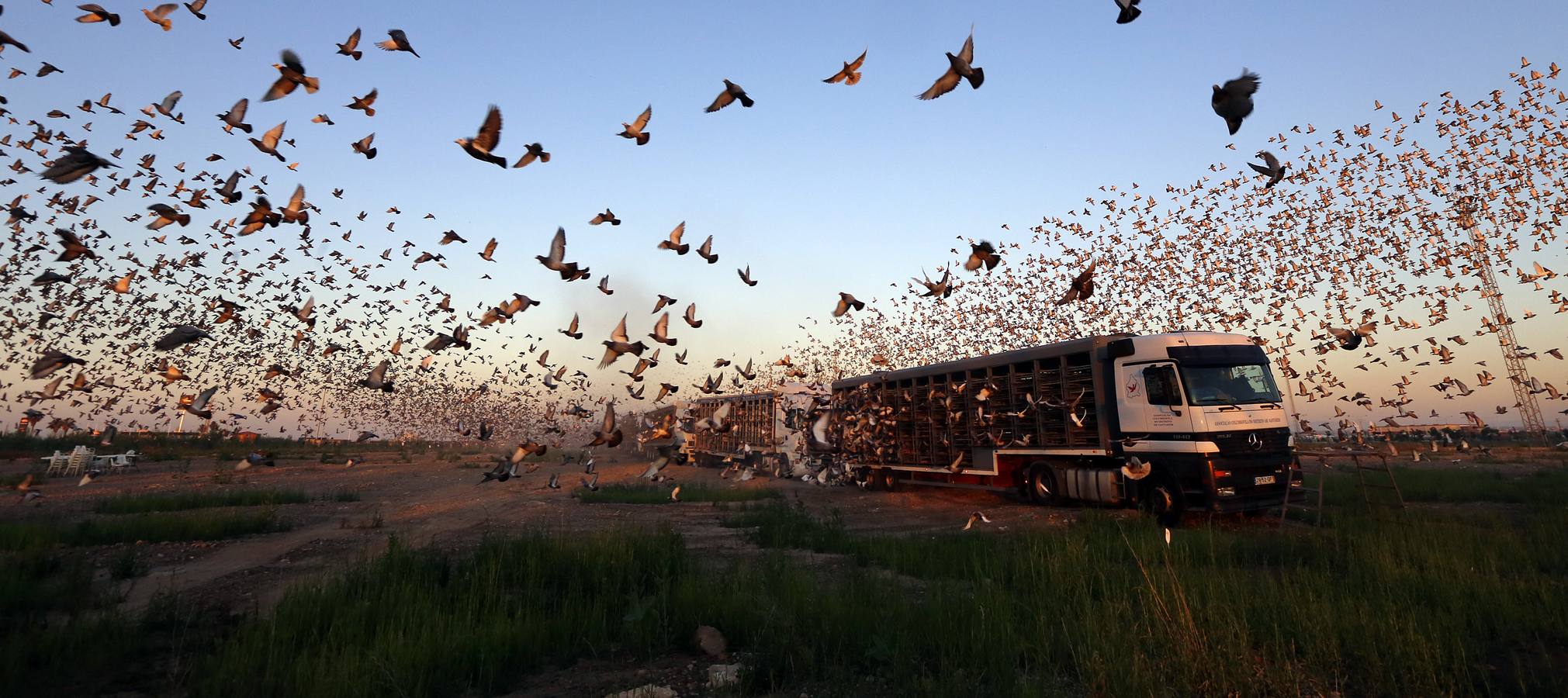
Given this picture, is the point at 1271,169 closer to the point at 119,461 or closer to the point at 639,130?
the point at 639,130

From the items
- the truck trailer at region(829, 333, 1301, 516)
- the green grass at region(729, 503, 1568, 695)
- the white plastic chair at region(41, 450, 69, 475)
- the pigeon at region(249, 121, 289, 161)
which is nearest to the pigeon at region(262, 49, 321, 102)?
the pigeon at region(249, 121, 289, 161)

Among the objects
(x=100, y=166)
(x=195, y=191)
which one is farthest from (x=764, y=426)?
(x=100, y=166)

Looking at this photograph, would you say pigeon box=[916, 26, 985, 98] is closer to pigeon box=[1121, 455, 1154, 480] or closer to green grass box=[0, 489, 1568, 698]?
green grass box=[0, 489, 1568, 698]

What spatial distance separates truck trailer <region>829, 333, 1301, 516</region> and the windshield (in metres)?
0.02

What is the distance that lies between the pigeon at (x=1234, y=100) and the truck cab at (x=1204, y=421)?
9973 millimetres

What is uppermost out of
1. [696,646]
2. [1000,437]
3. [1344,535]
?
[1000,437]

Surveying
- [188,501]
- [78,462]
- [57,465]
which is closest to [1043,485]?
[188,501]

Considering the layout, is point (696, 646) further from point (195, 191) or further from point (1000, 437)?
point (1000, 437)

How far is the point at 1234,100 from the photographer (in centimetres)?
582

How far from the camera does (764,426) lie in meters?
31.7

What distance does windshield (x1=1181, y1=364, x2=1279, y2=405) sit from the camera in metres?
14.3

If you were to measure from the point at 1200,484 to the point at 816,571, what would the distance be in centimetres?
911

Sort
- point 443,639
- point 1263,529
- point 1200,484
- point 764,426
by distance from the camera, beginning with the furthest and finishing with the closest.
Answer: point 764,426
point 1200,484
point 1263,529
point 443,639

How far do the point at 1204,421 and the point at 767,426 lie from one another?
20.0m
